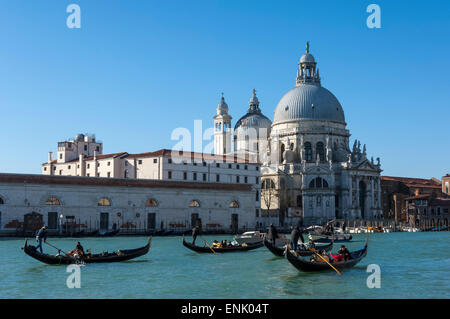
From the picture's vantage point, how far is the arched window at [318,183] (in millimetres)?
74875

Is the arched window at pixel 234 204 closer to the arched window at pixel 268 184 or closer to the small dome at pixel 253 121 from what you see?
the arched window at pixel 268 184

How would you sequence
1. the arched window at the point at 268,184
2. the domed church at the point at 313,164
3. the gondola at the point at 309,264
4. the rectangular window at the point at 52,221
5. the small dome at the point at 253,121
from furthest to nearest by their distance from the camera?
the small dome at the point at 253,121, the arched window at the point at 268,184, the domed church at the point at 313,164, the rectangular window at the point at 52,221, the gondola at the point at 309,264

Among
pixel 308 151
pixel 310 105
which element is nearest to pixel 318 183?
pixel 308 151

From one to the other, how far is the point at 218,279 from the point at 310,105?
60.1 metres

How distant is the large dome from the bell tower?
10311 millimetres

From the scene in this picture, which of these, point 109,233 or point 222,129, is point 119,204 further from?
point 222,129

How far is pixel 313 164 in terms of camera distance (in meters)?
75.6

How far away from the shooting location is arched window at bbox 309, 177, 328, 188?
74.9 metres

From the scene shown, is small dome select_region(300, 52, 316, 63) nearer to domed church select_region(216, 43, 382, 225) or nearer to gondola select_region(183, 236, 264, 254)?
domed church select_region(216, 43, 382, 225)

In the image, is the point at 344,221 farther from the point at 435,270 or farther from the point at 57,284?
the point at 57,284

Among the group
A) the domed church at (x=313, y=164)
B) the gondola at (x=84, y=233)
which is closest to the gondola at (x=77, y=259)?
the gondola at (x=84, y=233)

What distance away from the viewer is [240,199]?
58.9 m

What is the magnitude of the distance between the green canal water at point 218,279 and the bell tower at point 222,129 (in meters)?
61.2

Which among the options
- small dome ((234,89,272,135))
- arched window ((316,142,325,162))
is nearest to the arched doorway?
arched window ((316,142,325,162))
